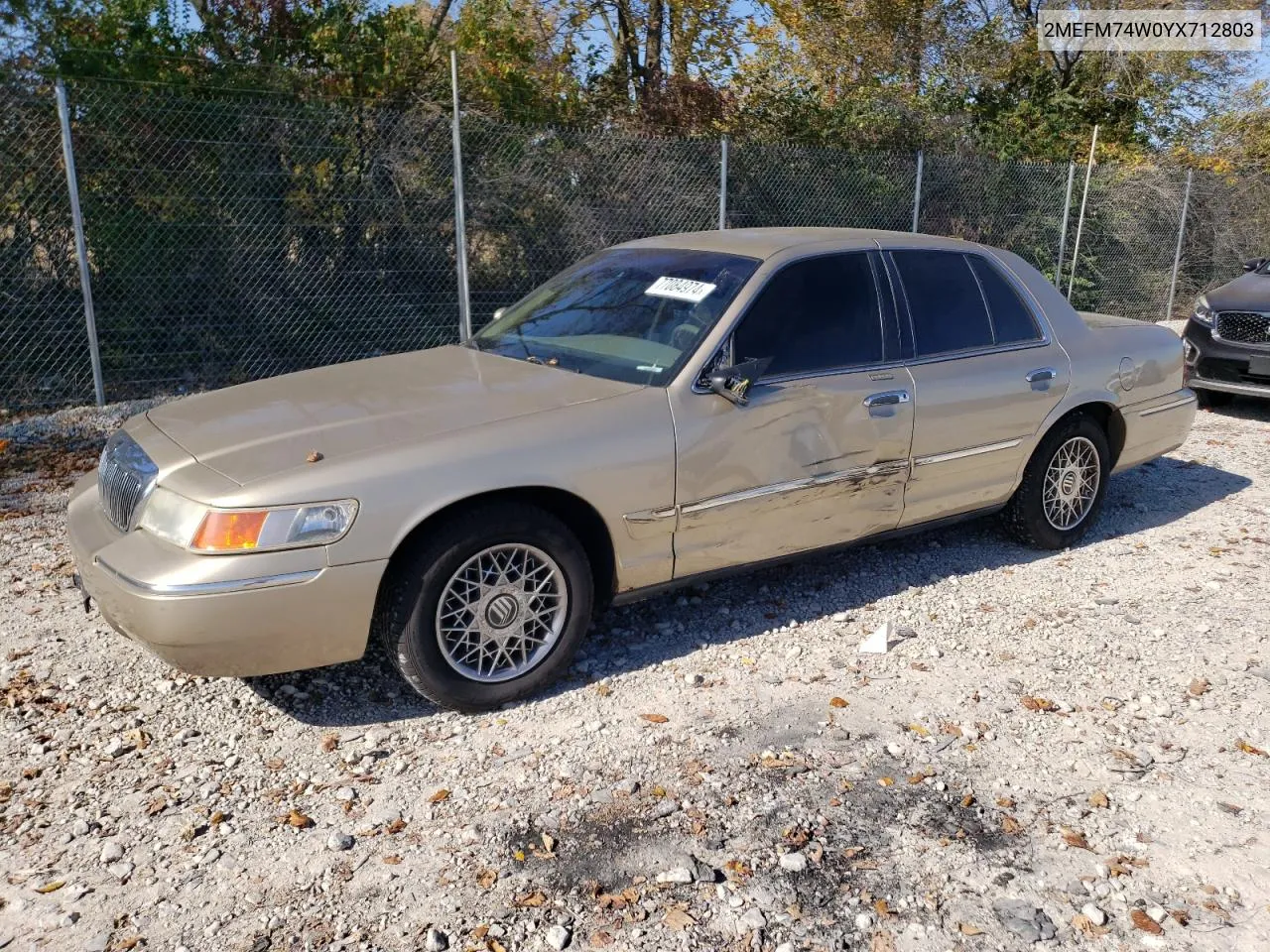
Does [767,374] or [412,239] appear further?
[412,239]

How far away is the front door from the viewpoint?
421 centimetres

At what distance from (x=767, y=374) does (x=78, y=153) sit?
247 inches

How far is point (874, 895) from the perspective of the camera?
2.95m

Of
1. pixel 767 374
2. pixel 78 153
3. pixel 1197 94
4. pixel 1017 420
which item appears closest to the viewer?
pixel 767 374

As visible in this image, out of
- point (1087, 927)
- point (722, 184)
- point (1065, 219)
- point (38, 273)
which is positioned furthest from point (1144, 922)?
point (1065, 219)

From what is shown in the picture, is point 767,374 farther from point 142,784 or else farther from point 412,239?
point 412,239

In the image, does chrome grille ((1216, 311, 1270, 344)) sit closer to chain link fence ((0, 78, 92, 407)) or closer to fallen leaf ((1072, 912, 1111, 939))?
fallen leaf ((1072, 912, 1111, 939))

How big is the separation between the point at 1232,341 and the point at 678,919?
8.52 m

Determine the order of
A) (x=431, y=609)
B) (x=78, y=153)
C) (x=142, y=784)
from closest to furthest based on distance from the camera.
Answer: (x=142, y=784) < (x=431, y=609) < (x=78, y=153)

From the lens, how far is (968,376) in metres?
5.04

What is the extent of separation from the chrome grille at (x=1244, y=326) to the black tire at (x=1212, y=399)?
593 millimetres

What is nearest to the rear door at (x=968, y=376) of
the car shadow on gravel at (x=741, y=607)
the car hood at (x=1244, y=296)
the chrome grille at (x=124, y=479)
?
the car shadow on gravel at (x=741, y=607)

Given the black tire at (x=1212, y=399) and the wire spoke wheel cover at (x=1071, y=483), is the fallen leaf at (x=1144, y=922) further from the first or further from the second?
the black tire at (x=1212, y=399)

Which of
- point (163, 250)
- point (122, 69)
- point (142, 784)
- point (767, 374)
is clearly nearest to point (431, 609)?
point (142, 784)
